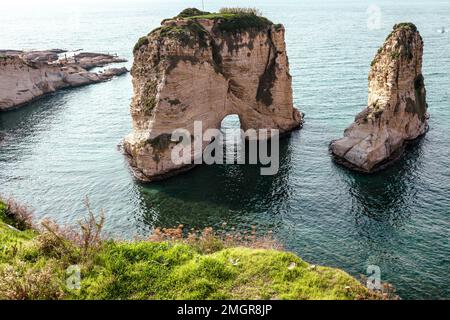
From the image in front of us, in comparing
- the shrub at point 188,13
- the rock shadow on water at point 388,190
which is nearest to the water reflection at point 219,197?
the rock shadow on water at point 388,190

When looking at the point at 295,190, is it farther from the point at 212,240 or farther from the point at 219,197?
the point at 212,240

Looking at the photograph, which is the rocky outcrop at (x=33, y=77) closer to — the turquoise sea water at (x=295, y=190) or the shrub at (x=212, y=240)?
the turquoise sea water at (x=295, y=190)

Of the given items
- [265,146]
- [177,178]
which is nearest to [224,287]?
[177,178]

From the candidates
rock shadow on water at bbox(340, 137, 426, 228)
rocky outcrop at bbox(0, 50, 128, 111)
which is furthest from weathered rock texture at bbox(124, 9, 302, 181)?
rocky outcrop at bbox(0, 50, 128, 111)

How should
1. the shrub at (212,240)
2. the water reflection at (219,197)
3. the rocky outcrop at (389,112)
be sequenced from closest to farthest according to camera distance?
the shrub at (212,240) < the water reflection at (219,197) < the rocky outcrop at (389,112)

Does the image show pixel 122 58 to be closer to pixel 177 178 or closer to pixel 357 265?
pixel 177 178

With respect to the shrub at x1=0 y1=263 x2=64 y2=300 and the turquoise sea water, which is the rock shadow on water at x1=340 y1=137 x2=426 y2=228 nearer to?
the turquoise sea water
